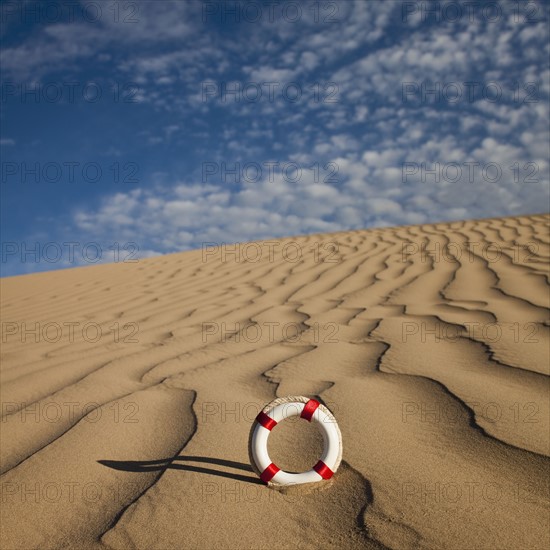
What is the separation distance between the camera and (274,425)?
1395 millimetres

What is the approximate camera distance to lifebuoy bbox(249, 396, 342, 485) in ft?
4.44

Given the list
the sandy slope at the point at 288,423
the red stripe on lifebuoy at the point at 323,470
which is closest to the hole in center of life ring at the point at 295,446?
the sandy slope at the point at 288,423

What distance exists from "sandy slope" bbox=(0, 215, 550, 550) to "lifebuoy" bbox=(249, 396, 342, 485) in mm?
43

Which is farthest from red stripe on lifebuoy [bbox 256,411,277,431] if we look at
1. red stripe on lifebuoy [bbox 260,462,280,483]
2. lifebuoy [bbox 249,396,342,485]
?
red stripe on lifebuoy [bbox 260,462,280,483]

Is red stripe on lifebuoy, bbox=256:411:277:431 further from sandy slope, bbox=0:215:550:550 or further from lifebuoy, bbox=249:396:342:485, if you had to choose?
sandy slope, bbox=0:215:550:550

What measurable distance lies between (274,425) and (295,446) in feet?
0.91

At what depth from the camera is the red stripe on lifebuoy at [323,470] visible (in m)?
1.35

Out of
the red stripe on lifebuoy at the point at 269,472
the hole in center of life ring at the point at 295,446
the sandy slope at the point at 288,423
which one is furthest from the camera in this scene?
the hole in center of life ring at the point at 295,446

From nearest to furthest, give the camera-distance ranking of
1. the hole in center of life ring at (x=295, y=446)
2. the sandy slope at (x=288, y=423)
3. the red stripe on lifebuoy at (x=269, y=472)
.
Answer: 1. the sandy slope at (x=288, y=423)
2. the red stripe on lifebuoy at (x=269, y=472)
3. the hole in center of life ring at (x=295, y=446)

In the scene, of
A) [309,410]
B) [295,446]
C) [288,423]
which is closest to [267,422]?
[309,410]

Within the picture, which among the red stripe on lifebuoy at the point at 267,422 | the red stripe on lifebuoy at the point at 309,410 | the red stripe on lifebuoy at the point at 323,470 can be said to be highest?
the red stripe on lifebuoy at the point at 309,410

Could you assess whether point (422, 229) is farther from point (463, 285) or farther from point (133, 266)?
point (133, 266)

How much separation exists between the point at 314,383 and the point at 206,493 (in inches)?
32.4

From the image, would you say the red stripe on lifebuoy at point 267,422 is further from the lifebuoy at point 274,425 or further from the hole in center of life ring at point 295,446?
the hole in center of life ring at point 295,446
